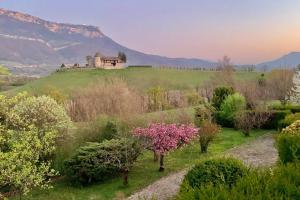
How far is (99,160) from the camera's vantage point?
17.5m

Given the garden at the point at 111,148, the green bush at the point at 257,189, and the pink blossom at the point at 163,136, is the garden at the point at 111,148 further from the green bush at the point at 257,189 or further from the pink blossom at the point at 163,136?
the green bush at the point at 257,189

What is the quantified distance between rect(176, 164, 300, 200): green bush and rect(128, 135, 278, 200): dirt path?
5724mm

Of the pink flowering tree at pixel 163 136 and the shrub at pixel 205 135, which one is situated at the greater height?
the pink flowering tree at pixel 163 136

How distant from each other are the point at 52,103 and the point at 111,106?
7.45 meters

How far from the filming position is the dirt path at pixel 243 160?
14562mm

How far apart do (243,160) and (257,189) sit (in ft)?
43.9

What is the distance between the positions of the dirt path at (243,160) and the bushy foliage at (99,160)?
6.36 ft

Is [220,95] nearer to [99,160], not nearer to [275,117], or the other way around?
[275,117]

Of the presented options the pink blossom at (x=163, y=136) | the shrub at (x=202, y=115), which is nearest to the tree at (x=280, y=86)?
the shrub at (x=202, y=115)

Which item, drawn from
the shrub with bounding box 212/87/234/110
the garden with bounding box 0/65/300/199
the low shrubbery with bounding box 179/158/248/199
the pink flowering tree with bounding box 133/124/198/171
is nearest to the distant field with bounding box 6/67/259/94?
the shrub with bounding box 212/87/234/110

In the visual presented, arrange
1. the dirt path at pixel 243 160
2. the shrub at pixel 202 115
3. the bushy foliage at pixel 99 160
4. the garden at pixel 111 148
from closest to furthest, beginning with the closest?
the garden at pixel 111 148, the dirt path at pixel 243 160, the bushy foliage at pixel 99 160, the shrub at pixel 202 115

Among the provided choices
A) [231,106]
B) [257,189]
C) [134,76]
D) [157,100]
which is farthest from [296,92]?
[134,76]

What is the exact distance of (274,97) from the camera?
48781 millimetres

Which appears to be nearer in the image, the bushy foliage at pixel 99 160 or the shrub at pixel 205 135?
the bushy foliage at pixel 99 160
